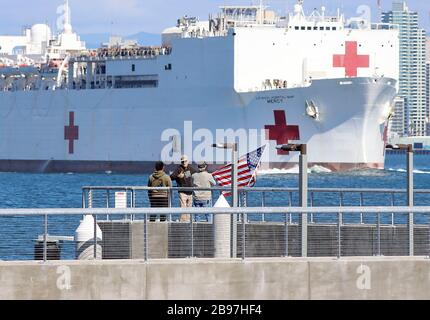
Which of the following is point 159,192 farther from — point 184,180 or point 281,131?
point 281,131

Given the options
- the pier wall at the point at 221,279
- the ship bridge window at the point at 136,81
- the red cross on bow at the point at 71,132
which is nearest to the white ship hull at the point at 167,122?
the red cross on bow at the point at 71,132

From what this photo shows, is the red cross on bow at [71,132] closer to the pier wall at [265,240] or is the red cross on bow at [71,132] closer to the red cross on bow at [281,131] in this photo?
the red cross on bow at [281,131]

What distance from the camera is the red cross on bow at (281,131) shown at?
63.6 meters

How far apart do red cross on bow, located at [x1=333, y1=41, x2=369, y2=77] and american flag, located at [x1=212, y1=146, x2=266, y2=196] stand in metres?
43.9

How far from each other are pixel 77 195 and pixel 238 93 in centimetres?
1721

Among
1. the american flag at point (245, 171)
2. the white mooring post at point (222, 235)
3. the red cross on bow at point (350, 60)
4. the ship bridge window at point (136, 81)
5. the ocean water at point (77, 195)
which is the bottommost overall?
the ocean water at point (77, 195)

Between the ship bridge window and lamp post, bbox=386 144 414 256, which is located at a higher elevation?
the ship bridge window

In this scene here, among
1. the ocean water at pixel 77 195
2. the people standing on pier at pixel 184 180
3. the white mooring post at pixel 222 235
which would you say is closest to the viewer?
the ocean water at pixel 77 195

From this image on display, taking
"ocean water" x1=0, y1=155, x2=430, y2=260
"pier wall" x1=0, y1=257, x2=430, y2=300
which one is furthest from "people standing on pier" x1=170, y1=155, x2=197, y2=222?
"pier wall" x1=0, y1=257, x2=430, y2=300

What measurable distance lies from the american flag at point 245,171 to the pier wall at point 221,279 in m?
6.65

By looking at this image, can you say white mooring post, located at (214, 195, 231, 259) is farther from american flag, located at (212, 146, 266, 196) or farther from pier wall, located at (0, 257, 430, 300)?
american flag, located at (212, 146, 266, 196)

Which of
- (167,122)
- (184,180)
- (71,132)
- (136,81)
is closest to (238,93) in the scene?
(167,122)

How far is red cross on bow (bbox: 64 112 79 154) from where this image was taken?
75.1 m

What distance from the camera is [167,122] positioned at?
226 feet
